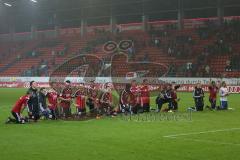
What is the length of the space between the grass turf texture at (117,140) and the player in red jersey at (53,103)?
1.15 m

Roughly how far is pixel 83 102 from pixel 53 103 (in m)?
1.55

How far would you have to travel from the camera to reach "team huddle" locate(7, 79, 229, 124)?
1958cm

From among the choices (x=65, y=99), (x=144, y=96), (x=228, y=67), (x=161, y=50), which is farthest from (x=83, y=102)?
(x=161, y=50)

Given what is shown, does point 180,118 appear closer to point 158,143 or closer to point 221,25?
point 158,143

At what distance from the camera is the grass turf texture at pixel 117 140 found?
11680 mm

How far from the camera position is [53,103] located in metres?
20.2

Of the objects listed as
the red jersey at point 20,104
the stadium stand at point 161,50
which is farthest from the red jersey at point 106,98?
the stadium stand at point 161,50

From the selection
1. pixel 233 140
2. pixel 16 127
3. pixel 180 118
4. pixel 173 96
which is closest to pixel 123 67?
pixel 173 96

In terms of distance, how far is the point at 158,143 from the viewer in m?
13.4

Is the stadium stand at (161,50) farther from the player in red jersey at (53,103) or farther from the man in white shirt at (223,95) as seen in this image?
the player in red jersey at (53,103)

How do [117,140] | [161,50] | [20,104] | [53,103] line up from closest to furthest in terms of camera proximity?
[117,140], [20,104], [53,103], [161,50]

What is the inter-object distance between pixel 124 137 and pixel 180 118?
6.45m

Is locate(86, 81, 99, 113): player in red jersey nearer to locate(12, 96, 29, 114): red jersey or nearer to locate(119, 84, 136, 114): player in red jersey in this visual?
locate(119, 84, 136, 114): player in red jersey

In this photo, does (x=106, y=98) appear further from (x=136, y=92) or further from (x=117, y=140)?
(x=117, y=140)
